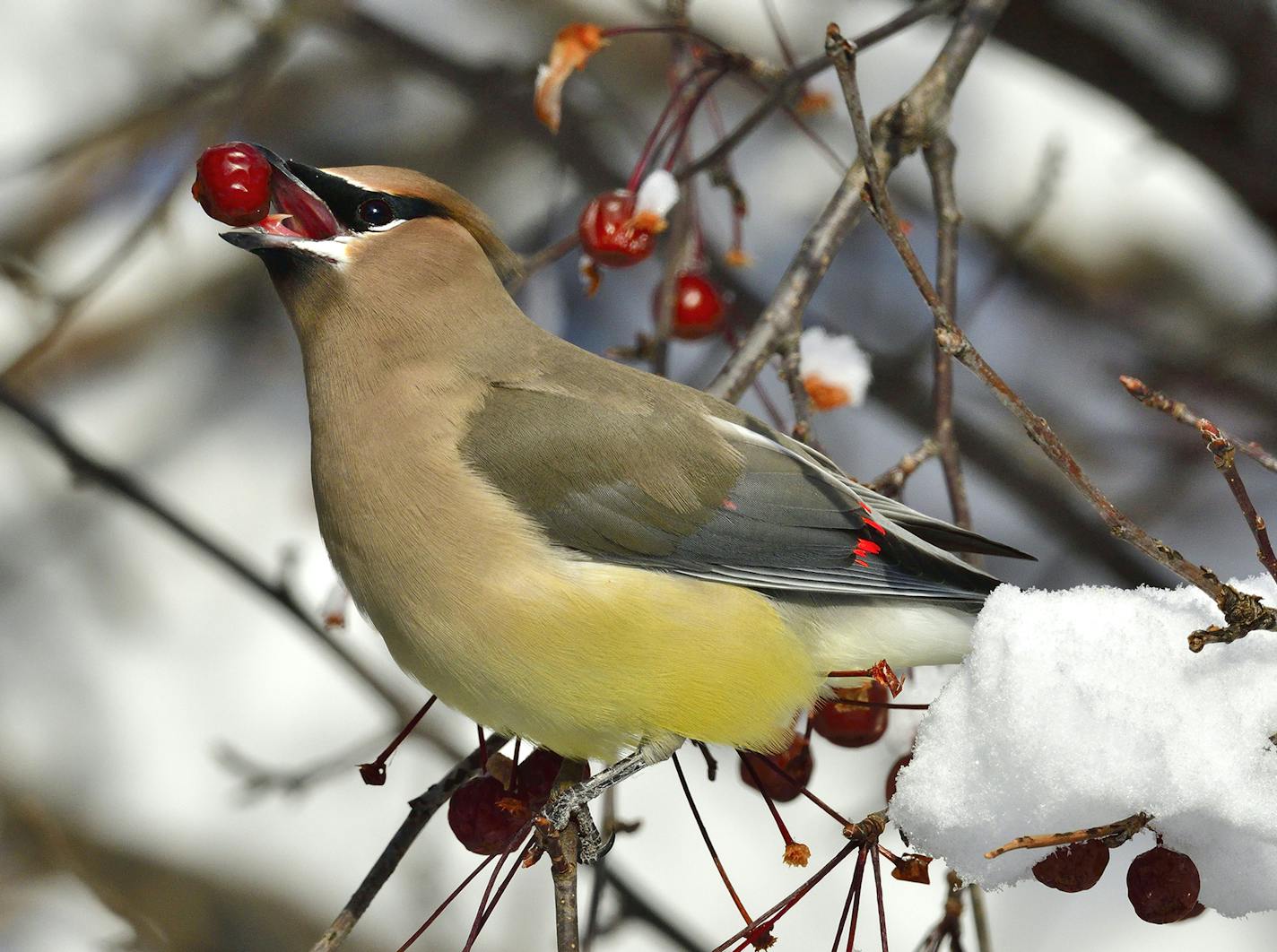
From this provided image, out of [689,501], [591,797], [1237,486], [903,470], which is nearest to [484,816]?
[591,797]

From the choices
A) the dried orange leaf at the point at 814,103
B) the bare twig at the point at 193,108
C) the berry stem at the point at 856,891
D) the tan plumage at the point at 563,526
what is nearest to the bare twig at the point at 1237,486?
the berry stem at the point at 856,891

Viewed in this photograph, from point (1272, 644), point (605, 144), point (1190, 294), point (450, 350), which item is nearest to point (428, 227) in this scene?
point (450, 350)

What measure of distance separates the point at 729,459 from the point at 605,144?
6.56ft

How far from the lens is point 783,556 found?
2.32 meters

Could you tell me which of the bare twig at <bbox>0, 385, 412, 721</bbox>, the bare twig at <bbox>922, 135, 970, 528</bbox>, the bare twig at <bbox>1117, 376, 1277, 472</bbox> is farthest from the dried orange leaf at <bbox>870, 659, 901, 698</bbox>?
the bare twig at <bbox>0, 385, 412, 721</bbox>

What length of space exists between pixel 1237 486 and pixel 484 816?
1287 mm

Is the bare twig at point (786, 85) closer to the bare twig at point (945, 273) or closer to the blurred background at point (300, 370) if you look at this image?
the bare twig at point (945, 273)

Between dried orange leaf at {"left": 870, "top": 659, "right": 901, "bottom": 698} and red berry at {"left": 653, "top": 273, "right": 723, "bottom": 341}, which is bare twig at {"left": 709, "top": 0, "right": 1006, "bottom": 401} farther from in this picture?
dried orange leaf at {"left": 870, "top": 659, "right": 901, "bottom": 698}

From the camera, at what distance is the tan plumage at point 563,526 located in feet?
7.09

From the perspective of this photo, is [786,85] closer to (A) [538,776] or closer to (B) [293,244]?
(B) [293,244]

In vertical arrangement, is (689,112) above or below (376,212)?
above

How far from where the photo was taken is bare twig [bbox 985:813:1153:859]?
1547 mm

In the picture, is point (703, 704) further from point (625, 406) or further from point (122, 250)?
point (122, 250)

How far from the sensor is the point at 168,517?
3.33 m
